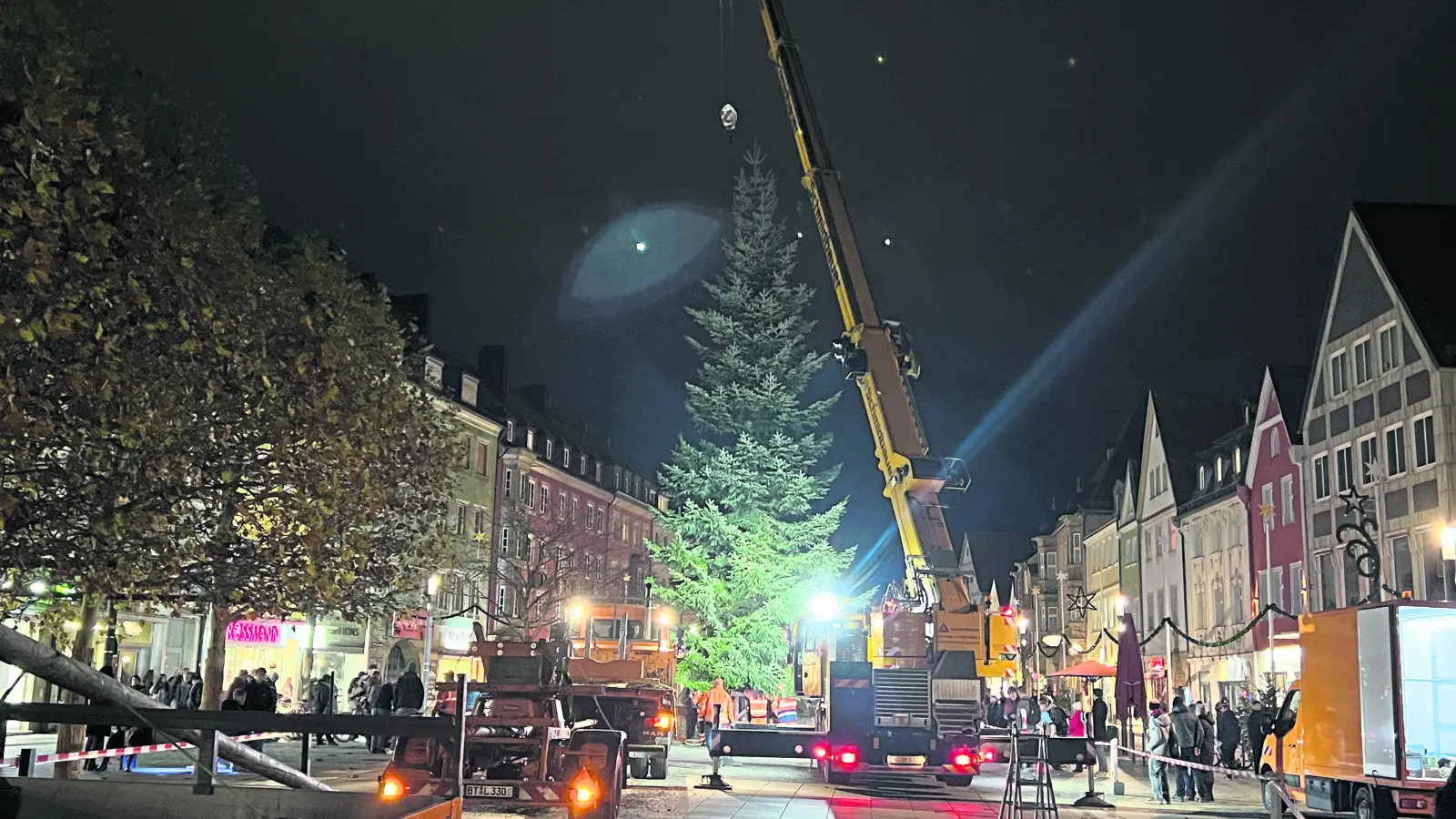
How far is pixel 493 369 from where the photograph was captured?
Answer: 74438mm

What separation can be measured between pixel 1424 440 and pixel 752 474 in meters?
21.2

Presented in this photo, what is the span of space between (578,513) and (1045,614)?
28575 millimetres

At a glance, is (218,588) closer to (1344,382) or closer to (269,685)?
(269,685)

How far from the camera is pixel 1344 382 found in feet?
138

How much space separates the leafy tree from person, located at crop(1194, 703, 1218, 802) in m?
16.4

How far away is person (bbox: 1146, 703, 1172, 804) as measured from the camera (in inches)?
959

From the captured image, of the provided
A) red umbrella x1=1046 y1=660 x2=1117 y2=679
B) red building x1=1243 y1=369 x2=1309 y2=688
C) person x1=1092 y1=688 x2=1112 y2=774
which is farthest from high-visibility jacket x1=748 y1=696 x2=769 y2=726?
red building x1=1243 y1=369 x2=1309 y2=688

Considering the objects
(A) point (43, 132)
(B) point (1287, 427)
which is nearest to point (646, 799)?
(A) point (43, 132)

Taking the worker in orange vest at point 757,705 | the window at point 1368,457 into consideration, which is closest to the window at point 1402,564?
the window at point 1368,457

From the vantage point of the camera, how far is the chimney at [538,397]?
276ft

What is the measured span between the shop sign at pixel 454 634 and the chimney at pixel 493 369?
13.9 metres

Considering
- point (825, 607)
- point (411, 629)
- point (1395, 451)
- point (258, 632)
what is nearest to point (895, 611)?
point (825, 607)

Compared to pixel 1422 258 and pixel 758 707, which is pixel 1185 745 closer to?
pixel 1422 258

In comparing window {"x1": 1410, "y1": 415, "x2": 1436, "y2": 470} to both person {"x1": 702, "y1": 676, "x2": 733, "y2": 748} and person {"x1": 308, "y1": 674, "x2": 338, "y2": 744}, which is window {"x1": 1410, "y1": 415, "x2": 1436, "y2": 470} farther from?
person {"x1": 308, "y1": 674, "x2": 338, "y2": 744}
